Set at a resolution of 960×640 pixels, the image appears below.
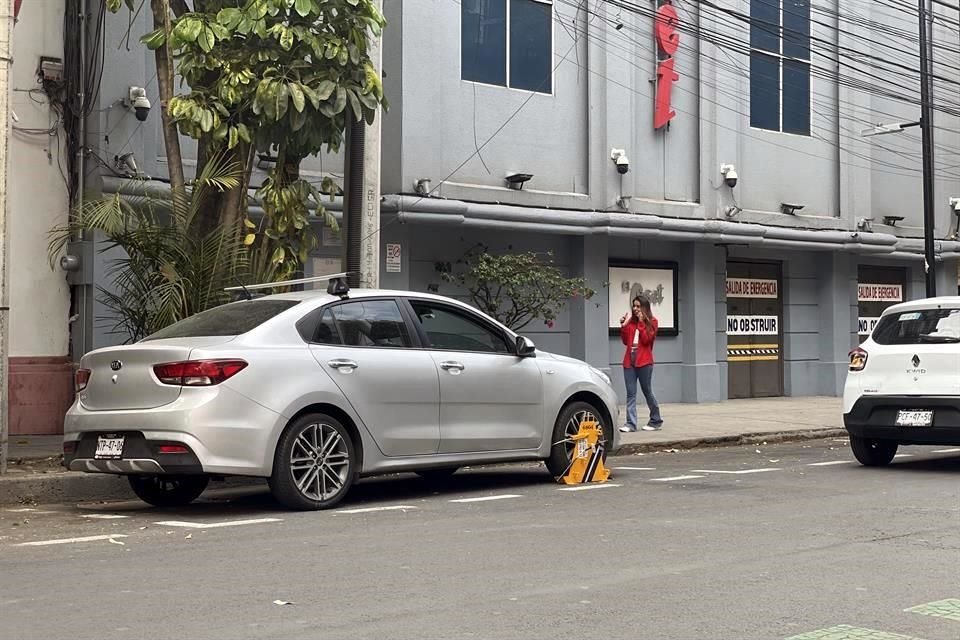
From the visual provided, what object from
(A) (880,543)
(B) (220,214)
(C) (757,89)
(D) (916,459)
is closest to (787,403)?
(C) (757,89)

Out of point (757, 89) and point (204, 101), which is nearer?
point (204, 101)

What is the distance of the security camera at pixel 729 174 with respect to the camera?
872 inches

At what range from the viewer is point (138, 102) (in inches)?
592

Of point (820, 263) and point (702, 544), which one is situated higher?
point (820, 263)

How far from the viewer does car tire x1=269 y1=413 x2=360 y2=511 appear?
8836 millimetres

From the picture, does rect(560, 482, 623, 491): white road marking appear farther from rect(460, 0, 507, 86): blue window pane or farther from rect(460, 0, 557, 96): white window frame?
rect(460, 0, 507, 86): blue window pane

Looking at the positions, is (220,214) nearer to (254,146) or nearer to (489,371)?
(254,146)

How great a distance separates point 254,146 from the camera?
12.2 meters

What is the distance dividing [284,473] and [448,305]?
216 centimetres

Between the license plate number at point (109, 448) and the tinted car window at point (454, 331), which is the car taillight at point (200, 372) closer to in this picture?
the license plate number at point (109, 448)

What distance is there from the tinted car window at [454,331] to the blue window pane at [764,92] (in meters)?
13.9

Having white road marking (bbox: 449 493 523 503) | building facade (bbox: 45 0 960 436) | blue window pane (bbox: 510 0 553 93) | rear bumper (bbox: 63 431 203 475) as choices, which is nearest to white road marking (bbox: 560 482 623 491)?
white road marking (bbox: 449 493 523 503)

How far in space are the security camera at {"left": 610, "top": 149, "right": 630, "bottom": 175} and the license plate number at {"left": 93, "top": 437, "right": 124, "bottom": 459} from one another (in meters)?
12.8

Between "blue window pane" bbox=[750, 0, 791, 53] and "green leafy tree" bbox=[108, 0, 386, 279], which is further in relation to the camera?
"blue window pane" bbox=[750, 0, 791, 53]
